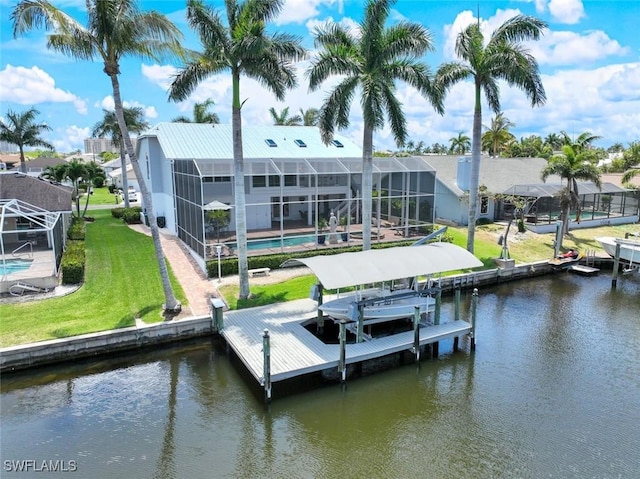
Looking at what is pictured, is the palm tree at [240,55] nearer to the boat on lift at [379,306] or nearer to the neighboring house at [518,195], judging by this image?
the boat on lift at [379,306]

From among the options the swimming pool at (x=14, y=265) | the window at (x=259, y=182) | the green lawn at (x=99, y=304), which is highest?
the window at (x=259, y=182)

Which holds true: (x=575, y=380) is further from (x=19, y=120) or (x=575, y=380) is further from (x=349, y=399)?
(x=19, y=120)

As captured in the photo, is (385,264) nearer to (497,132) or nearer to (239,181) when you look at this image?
(239,181)

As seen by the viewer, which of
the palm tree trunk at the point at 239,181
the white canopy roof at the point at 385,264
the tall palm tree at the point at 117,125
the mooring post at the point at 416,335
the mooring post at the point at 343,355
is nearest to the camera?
the mooring post at the point at 343,355

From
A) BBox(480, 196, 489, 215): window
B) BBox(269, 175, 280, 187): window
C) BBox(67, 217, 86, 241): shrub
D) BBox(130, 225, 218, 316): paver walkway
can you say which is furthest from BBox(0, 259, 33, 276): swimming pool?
BBox(480, 196, 489, 215): window

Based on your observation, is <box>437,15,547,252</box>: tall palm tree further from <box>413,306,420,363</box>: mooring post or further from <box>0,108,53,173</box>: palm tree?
<box>0,108,53,173</box>: palm tree

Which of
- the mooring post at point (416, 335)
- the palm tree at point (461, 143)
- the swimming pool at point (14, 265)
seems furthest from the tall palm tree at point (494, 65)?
Result: the palm tree at point (461, 143)
